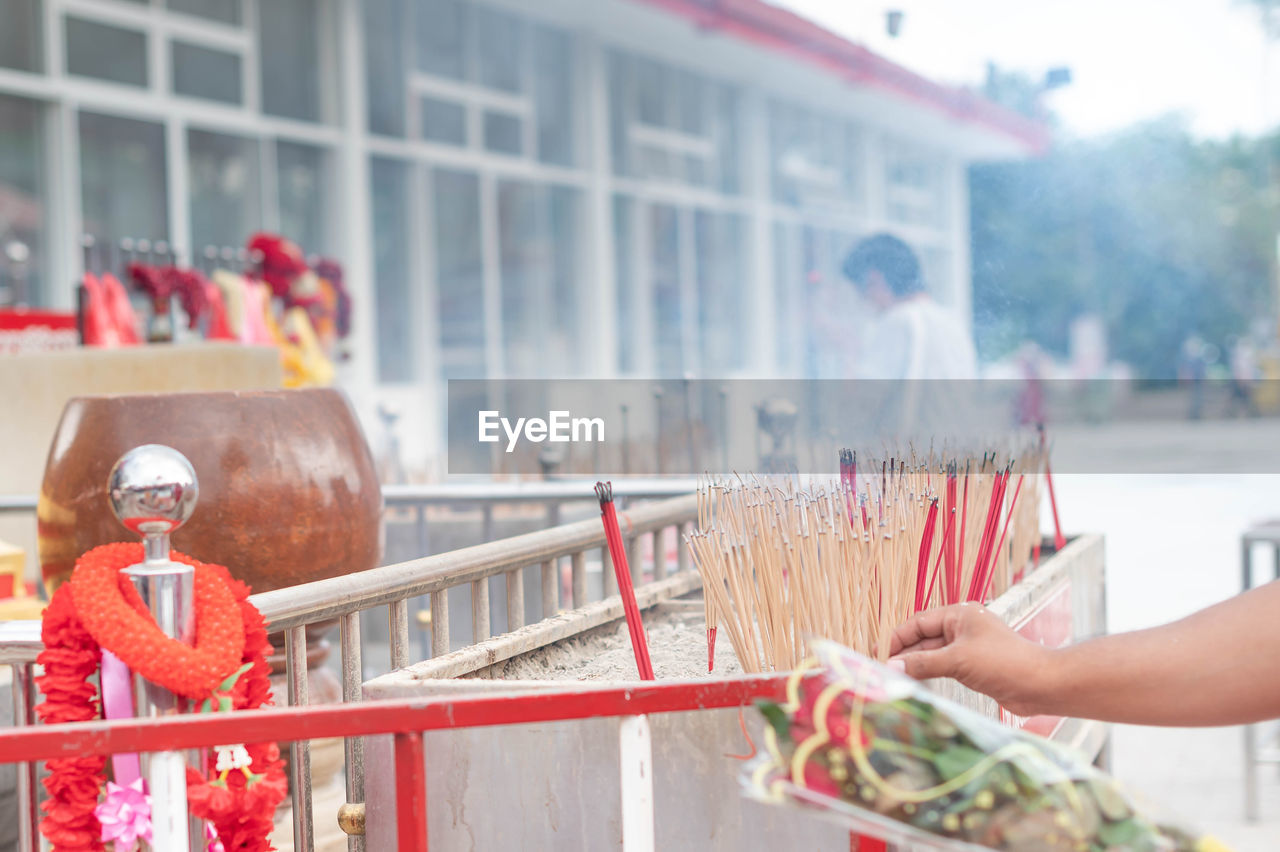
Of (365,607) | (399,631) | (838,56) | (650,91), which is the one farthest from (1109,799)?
(650,91)

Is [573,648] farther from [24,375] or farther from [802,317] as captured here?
[802,317]

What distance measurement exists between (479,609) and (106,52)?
548 cm

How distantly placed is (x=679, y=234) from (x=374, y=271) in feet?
10.7

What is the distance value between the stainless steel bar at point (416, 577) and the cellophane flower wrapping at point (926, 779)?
825 millimetres

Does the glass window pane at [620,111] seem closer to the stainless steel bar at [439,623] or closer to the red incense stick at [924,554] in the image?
the stainless steel bar at [439,623]

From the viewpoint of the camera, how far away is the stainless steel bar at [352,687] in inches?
65.1

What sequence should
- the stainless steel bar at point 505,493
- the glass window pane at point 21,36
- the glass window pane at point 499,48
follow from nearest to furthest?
the stainless steel bar at point 505,493 → the glass window pane at point 21,36 → the glass window pane at point 499,48

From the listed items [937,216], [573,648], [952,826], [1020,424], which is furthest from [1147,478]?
[952,826]

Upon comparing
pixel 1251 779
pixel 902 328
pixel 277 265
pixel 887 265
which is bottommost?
pixel 1251 779

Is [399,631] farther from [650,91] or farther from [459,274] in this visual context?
[650,91]

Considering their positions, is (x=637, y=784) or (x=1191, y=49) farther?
(x=1191, y=49)

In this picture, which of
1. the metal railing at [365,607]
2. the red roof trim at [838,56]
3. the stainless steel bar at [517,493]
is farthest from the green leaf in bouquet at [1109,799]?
the red roof trim at [838,56]

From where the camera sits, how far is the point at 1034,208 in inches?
367

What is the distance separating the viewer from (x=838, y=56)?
968 cm
